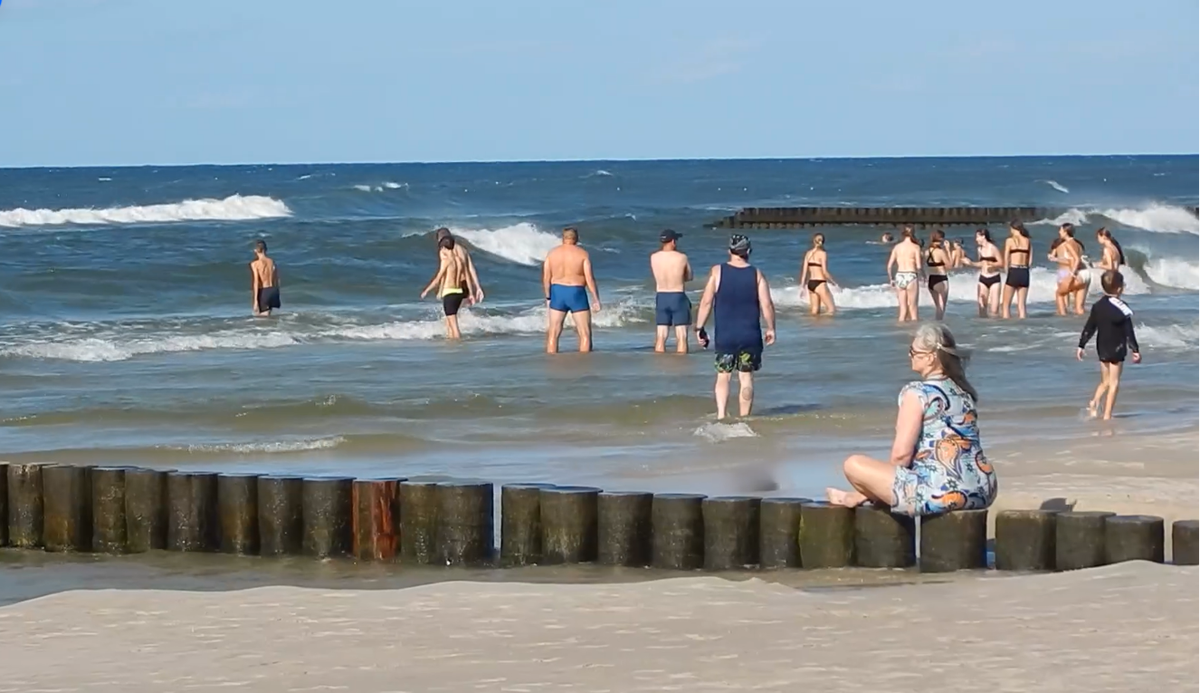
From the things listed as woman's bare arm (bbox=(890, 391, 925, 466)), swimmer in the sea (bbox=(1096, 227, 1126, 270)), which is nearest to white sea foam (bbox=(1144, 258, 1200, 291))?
swimmer in the sea (bbox=(1096, 227, 1126, 270))

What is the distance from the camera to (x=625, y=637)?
649 centimetres

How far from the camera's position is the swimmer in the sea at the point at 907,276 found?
2411cm

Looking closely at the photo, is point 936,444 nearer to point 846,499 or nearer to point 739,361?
point 846,499

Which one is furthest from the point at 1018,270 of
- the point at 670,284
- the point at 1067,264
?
the point at 670,284

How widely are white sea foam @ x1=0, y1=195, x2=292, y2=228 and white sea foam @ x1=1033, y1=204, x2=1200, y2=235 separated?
2633 centimetres

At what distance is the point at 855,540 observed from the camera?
27.1ft

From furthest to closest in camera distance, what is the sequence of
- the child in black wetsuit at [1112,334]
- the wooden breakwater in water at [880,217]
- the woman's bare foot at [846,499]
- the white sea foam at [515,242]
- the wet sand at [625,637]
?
the wooden breakwater in water at [880,217], the white sea foam at [515,242], the child in black wetsuit at [1112,334], the woman's bare foot at [846,499], the wet sand at [625,637]

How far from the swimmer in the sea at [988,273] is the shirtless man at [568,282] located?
8.04 meters

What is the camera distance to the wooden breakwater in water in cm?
5600

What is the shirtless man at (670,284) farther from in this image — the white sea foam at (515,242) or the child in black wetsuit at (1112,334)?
the white sea foam at (515,242)

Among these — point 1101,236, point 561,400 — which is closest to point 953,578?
point 561,400

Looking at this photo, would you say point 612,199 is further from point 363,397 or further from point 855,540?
point 855,540

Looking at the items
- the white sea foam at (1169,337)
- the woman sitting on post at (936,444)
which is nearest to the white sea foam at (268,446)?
the woman sitting on post at (936,444)

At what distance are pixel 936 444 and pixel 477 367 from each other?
10.5 m
